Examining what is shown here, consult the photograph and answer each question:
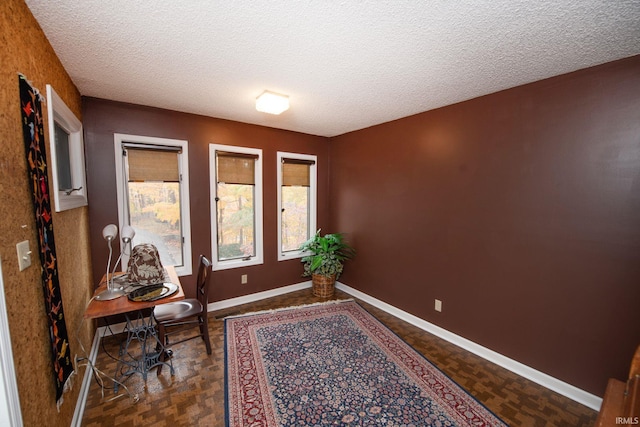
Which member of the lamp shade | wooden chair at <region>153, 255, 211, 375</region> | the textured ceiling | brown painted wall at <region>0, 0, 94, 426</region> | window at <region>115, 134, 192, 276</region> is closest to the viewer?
brown painted wall at <region>0, 0, 94, 426</region>

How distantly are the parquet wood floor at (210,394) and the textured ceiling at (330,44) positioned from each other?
8.16ft

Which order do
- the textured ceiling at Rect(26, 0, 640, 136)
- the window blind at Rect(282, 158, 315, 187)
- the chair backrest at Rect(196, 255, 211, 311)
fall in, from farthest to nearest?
the window blind at Rect(282, 158, 315, 187)
the chair backrest at Rect(196, 255, 211, 311)
the textured ceiling at Rect(26, 0, 640, 136)

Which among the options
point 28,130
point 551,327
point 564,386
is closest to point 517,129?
point 551,327

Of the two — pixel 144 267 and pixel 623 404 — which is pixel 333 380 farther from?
pixel 144 267

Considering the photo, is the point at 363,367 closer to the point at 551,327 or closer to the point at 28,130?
the point at 551,327

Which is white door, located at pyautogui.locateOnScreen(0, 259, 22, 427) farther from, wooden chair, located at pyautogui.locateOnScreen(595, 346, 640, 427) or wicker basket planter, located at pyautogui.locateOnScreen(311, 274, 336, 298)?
wicker basket planter, located at pyautogui.locateOnScreen(311, 274, 336, 298)

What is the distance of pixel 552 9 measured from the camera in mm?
1308

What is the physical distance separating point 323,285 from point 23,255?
3119 millimetres

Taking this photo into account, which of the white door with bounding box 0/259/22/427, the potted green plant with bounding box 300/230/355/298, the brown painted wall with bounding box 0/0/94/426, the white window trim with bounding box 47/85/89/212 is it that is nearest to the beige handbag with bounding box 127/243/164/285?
the white window trim with bounding box 47/85/89/212

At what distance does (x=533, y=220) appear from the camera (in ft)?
7.07

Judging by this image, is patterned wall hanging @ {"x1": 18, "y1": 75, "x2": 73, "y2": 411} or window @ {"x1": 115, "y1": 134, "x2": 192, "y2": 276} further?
window @ {"x1": 115, "y1": 134, "x2": 192, "y2": 276}

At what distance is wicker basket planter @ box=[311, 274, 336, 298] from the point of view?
378cm

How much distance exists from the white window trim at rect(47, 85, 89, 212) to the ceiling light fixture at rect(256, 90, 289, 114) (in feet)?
4.66

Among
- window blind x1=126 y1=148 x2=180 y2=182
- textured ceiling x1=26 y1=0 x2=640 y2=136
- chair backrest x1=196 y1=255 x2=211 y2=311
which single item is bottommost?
chair backrest x1=196 y1=255 x2=211 y2=311
